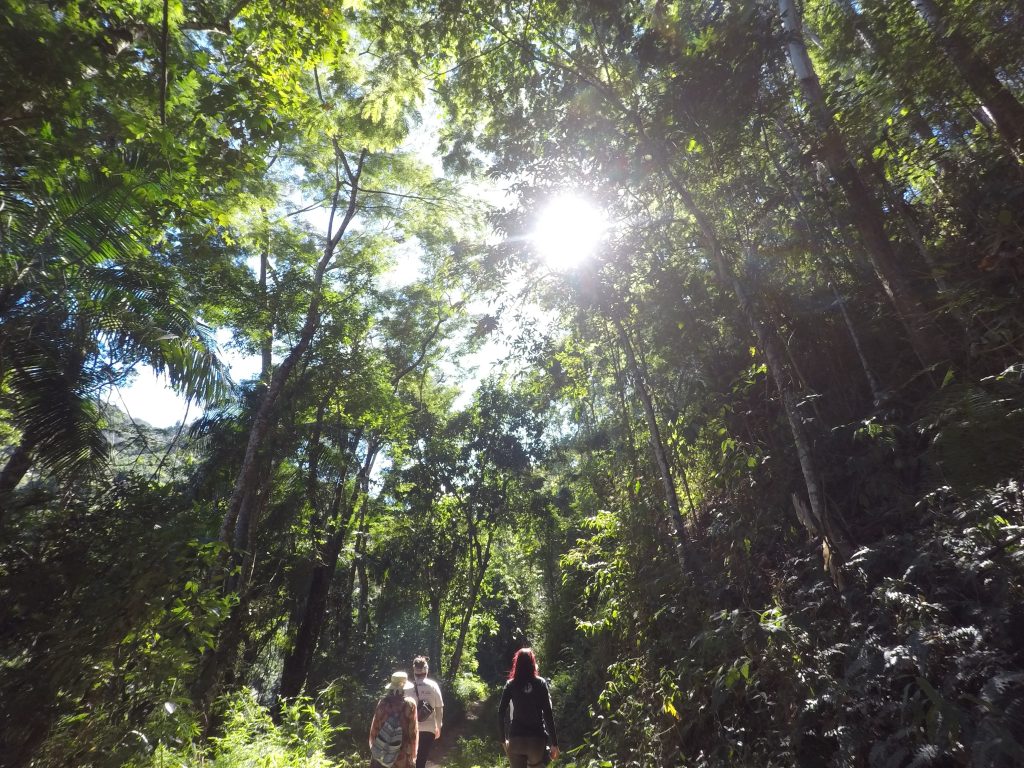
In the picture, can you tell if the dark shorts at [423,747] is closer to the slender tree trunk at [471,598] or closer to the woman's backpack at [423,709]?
the woman's backpack at [423,709]

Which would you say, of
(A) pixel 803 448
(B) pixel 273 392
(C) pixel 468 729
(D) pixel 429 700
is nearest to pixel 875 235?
(A) pixel 803 448

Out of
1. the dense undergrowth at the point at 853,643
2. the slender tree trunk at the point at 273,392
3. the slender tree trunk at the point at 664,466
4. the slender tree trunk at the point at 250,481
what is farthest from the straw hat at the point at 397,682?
the slender tree trunk at the point at 273,392

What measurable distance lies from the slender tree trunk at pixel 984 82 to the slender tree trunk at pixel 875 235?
106 cm

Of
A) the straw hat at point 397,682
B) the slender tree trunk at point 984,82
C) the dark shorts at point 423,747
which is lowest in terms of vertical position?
the dark shorts at point 423,747

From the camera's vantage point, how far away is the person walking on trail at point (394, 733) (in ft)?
16.5

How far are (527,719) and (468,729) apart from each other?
12.8 m

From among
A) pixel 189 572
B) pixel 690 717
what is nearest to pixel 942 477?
pixel 690 717

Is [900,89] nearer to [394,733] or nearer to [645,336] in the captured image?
[645,336]

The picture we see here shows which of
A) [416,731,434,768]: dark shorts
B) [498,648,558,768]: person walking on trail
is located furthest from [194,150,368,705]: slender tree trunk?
[498,648,558,768]: person walking on trail

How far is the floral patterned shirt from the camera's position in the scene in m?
5.10

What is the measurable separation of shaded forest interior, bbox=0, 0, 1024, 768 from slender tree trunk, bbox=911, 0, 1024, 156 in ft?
0.12

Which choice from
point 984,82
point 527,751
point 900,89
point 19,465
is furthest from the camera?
point 19,465

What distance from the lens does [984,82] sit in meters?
4.91

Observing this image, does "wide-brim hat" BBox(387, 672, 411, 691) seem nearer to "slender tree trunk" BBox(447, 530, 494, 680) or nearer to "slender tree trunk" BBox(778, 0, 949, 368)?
"slender tree trunk" BBox(778, 0, 949, 368)
